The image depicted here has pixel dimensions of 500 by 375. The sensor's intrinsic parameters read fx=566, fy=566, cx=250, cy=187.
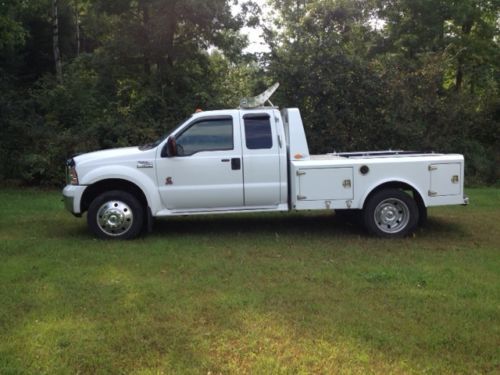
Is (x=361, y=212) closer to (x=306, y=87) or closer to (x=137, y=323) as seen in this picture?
(x=137, y=323)

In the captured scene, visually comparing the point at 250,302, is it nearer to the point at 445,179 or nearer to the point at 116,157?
the point at 116,157

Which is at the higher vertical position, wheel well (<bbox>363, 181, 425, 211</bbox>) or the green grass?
wheel well (<bbox>363, 181, 425, 211</bbox>)

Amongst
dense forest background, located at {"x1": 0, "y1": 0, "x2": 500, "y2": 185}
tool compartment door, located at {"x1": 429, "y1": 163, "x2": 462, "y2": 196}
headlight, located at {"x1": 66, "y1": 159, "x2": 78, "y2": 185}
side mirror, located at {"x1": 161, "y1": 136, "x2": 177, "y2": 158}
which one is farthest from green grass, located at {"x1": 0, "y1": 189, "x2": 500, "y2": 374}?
dense forest background, located at {"x1": 0, "y1": 0, "x2": 500, "y2": 185}

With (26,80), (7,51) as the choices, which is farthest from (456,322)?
(26,80)

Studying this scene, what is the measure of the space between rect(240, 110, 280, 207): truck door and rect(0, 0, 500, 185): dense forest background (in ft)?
25.4

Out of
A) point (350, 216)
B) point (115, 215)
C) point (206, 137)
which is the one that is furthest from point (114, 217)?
point (350, 216)

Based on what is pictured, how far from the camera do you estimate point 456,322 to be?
4.88 m

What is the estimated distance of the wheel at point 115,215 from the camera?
8.24 m

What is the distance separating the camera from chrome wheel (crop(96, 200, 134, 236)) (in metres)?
8.23

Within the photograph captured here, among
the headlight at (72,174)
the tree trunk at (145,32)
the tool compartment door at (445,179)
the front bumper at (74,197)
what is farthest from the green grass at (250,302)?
the tree trunk at (145,32)

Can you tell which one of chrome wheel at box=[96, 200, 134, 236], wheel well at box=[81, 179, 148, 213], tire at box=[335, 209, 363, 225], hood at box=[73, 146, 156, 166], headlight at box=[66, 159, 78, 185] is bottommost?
tire at box=[335, 209, 363, 225]

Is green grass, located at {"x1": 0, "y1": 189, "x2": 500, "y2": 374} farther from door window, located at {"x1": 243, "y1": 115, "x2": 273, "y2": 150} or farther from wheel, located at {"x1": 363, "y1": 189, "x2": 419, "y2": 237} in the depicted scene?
door window, located at {"x1": 243, "y1": 115, "x2": 273, "y2": 150}

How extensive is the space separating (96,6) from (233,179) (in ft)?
43.2

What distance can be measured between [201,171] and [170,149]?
0.55 meters
